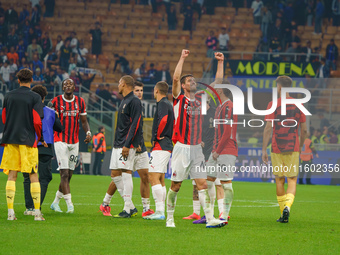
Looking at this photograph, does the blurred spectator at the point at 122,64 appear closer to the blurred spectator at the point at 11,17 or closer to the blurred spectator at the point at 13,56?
the blurred spectator at the point at 13,56

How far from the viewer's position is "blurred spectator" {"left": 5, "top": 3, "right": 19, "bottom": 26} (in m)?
28.7

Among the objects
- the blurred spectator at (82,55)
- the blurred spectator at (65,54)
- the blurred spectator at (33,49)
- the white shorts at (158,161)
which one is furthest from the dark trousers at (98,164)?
the white shorts at (158,161)

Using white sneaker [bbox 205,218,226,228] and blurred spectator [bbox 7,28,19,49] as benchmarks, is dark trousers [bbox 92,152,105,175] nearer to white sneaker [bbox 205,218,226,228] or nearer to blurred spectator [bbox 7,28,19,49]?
blurred spectator [bbox 7,28,19,49]

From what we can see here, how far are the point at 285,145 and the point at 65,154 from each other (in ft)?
12.1

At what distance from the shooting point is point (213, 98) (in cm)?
845

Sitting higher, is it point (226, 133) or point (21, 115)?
point (21, 115)

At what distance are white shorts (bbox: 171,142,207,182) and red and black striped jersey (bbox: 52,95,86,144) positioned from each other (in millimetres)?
2876

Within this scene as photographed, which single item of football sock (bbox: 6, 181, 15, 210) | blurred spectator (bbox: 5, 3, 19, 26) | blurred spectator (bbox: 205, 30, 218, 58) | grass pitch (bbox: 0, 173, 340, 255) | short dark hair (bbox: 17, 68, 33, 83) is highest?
blurred spectator (bbox: 5, 3, 19, 26)

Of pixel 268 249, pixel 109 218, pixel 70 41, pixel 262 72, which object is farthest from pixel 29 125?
pixel 70 41

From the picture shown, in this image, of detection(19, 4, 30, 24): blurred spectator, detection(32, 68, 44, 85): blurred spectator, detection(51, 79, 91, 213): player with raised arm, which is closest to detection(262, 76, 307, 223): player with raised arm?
detection(51, 79, 91, 213): player with raised arm

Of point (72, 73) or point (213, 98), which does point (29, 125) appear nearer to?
point (213, 98)

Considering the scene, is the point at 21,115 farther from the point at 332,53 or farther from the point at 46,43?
the point at 332,53

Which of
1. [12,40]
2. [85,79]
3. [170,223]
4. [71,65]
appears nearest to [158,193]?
[170,223]

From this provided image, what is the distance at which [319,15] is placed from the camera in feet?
100
